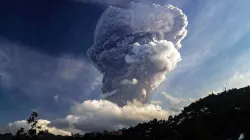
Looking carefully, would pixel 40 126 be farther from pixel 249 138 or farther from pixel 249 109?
pixel 249 109

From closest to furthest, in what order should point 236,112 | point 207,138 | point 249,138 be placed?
point 207,138
point 249,138
point 236,112

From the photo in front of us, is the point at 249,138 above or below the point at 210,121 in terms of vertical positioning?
below

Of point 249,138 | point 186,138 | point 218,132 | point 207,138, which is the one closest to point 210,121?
point 218,132

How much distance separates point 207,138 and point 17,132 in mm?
77312

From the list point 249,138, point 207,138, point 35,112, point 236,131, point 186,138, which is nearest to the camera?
point 207,138

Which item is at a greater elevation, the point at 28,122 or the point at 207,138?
the point at 28,122

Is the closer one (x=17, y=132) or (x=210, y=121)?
(x=17, y=132)

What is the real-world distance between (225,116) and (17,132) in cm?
12059

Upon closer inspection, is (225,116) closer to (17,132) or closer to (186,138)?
(186,138)

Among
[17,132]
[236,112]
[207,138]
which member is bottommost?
[207,138]

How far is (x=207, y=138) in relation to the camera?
292ft

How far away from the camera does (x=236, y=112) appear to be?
19000cm

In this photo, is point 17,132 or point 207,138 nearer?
point 207,138

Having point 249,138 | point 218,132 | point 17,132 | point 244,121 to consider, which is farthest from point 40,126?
point 244,121
